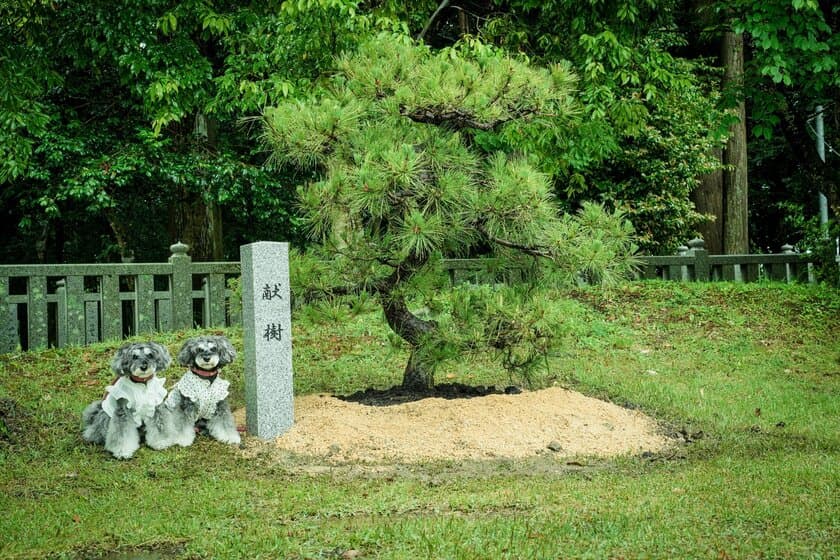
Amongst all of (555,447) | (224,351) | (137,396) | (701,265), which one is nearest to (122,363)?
(137,396)

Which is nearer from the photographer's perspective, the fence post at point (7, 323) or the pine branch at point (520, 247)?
the pine branch at point (520, 247)

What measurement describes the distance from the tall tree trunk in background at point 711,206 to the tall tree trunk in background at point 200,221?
33.1 ft

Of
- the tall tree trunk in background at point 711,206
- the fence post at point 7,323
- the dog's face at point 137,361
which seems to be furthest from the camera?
the tall tree trunk in background at point 711,206

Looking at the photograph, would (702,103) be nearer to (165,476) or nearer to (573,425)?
(573,425)

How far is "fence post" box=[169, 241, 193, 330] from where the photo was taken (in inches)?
493

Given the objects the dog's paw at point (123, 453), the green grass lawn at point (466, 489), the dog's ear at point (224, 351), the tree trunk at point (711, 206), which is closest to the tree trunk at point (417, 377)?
the green grass lawn at point (466, 489)

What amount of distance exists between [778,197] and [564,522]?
2502 centimetres

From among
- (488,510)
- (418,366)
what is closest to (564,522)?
(488,510)

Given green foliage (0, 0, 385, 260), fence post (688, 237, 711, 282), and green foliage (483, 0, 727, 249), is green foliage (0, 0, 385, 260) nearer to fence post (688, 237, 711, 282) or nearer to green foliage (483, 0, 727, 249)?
green foliage (483, 0, 727, 249)

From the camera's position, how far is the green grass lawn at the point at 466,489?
4438 mm

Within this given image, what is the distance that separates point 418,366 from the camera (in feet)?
26.8

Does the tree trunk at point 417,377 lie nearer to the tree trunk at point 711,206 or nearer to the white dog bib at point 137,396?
the white dog bib at point 137,396

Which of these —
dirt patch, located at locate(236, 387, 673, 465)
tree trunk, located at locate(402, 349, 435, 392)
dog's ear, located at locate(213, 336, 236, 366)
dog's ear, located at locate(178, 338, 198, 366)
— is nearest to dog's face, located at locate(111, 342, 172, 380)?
dog's ear, located at locate(178, 338, 198, 366)

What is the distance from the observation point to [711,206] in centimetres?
1927
